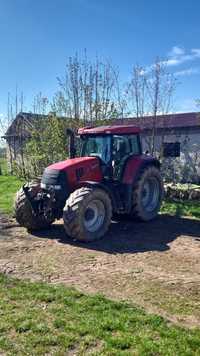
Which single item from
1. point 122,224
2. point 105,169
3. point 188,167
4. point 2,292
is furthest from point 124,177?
point 188,167

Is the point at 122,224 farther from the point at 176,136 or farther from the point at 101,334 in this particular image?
the point at 176,136

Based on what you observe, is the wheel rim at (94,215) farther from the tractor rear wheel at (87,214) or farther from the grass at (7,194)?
the grass at (7,194)

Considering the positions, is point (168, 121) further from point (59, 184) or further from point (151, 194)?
point (59, 184)

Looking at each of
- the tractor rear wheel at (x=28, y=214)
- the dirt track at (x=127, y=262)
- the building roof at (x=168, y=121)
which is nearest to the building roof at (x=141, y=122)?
the building roof at (x=168, y=121)

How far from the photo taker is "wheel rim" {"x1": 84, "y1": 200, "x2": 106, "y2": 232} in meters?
7.68

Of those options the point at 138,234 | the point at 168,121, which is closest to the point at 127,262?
the point at 138,234

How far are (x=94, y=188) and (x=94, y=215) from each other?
0.57m

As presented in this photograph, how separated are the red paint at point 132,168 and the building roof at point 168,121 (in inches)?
199

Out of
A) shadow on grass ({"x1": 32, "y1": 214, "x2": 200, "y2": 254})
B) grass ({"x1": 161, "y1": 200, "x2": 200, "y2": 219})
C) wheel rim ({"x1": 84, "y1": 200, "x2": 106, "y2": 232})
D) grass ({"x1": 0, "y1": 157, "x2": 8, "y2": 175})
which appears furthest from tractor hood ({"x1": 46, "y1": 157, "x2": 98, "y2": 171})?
grass ({"x1": 0, "y1": 157, "x2": 8, "y2": 175})

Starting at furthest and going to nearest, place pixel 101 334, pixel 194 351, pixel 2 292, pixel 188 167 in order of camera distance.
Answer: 1. pixel 188 167
2. pixel 2 292
3. pixel 101 334
4. pixel 194 351

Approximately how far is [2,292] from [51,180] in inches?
133

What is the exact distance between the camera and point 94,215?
7.81 m

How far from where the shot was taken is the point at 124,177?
8586 millimetres

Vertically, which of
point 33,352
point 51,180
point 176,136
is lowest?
point 33,352
